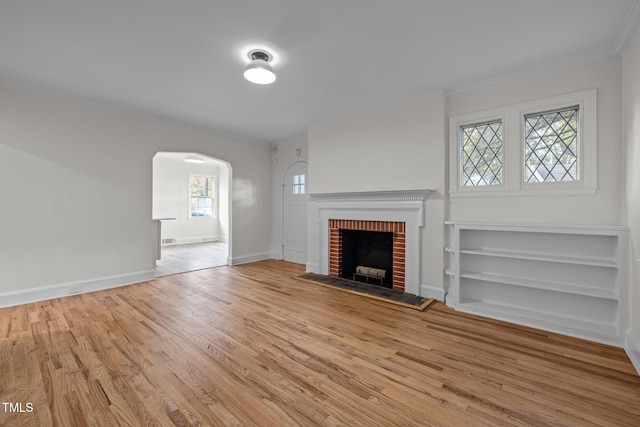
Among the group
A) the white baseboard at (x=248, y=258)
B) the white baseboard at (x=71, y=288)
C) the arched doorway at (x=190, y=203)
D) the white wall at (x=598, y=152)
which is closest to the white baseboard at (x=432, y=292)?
the white wall at (x=598, y=152)

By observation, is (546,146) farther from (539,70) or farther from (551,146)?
(539,70)

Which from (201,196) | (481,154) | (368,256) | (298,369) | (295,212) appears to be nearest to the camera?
(298,369)

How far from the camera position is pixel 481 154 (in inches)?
130

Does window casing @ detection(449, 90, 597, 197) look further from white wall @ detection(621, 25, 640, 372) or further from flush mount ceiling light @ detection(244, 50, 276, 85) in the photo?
flush mount ceiling light @ detection(244, 50, 276, 85)

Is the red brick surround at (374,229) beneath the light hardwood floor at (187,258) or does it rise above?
above

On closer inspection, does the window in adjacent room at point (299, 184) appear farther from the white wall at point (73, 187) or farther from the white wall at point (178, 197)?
the white wall at point (178, 197)

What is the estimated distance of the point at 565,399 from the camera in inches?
66.6

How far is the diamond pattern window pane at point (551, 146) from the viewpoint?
276cm

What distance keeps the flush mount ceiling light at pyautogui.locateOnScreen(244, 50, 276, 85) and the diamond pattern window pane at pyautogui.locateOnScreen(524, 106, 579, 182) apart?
2854mm

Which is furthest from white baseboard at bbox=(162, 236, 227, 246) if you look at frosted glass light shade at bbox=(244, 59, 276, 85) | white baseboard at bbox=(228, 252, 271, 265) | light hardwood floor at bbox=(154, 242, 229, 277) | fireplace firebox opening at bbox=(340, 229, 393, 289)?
frosted glass light shade at bbox=(244, 59, 276, 85)

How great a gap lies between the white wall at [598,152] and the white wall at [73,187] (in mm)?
4695

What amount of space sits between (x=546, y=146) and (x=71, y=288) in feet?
19.9

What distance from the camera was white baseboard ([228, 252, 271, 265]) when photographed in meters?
5.53

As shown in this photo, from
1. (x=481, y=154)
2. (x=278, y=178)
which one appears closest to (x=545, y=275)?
(x=481, y=154)
